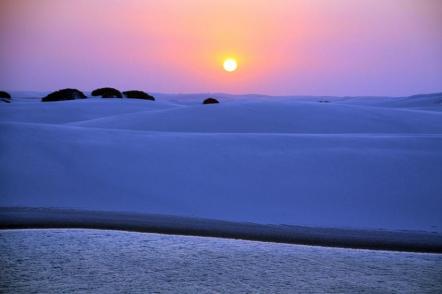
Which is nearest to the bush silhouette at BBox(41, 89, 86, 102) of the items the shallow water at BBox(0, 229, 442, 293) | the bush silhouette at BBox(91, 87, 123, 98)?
the bush silhouette at BBox(91, 87, 123, 98)

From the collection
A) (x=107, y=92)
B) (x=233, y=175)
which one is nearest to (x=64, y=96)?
(x=107, y=92)

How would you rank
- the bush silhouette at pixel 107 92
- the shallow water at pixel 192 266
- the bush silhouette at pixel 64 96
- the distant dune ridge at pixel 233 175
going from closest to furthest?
the shallow water at pixel 192 266
the distant dune ridge at pixel 233 175
the bush silhouette at pixel 64 96
the bush silhouette at pixel 107 92

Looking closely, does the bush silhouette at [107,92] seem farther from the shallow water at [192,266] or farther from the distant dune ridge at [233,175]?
the shallow water at [192,266]

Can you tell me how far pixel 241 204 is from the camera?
396cm

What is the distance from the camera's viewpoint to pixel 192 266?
2.43m

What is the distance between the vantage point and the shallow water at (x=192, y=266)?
216cm

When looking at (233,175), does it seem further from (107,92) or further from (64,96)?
(107,92)

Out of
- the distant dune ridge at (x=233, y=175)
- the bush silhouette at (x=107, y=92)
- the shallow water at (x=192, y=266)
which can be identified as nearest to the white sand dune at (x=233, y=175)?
the distant dune ridge at (x=233, y=175)

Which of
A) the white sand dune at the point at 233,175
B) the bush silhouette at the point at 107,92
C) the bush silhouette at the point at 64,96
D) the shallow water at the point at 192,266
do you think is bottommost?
the shallow water at the point at 192,266

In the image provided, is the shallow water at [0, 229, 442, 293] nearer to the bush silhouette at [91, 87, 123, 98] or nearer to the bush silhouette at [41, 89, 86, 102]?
the bush silhouette at [41, 89, 86, 102]

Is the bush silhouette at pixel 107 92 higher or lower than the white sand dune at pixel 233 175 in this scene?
higher

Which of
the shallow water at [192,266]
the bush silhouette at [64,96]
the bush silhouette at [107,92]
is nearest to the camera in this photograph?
the shallow water at [192,266]

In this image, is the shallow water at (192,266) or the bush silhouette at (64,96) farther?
the bush silhouette at (64,96)

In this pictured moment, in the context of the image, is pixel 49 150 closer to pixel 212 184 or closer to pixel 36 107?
pixel 212 184
